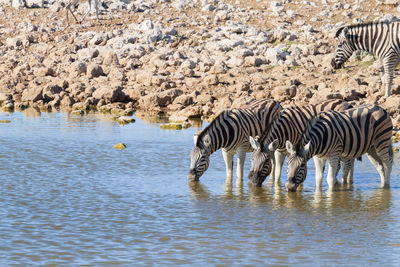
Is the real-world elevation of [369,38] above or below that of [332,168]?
above

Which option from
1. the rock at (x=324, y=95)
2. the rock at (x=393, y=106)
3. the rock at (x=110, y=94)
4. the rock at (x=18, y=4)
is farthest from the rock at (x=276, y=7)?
the rock at (x=393, y=106)

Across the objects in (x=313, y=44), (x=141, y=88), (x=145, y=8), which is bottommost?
(x=141, y=88)

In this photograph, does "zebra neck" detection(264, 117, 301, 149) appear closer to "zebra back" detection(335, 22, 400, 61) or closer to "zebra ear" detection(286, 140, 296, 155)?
"zebra ear" detection(286, 140, 296, 155)

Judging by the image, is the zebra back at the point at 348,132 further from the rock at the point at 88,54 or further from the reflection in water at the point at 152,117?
the rock at the point at 88,54

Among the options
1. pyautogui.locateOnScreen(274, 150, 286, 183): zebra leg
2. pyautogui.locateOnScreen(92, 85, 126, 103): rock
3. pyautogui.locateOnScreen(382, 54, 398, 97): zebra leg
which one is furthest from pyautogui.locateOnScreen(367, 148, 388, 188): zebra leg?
pyautogui.locateOnScreen(92, 85, 126, 103): rock

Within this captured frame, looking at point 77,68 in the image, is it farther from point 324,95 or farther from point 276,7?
point 276,7

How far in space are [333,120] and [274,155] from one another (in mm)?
1579

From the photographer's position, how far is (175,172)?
13.6 m

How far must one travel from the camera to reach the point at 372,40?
63.2 ft

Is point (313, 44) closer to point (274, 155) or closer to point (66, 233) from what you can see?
point (274, 155)

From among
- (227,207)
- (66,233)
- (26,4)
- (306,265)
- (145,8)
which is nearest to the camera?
(306,265)

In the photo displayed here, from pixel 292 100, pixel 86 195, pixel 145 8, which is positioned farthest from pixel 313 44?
pixel 86 195

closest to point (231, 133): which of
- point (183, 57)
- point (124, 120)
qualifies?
point (124, 120)

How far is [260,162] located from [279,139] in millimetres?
618
